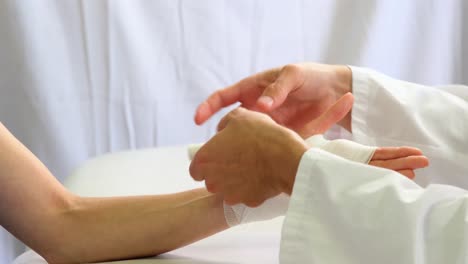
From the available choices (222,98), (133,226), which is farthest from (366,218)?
(222,98)

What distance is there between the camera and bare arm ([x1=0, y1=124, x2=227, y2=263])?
95 centimetres

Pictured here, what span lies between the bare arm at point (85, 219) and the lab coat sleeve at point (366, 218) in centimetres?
24

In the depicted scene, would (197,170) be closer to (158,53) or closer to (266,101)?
(266,101)

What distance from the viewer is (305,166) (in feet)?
2.55

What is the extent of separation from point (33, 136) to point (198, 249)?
932mm

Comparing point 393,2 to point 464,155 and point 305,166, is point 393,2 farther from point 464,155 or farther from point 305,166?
point 305,166

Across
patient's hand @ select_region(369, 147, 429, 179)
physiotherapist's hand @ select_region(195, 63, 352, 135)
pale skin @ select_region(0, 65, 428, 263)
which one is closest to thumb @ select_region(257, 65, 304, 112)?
physiotherapist's hand @ select_region(195, 63, 352, 135)

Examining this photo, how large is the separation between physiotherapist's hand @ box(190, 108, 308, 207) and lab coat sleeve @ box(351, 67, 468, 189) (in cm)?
39

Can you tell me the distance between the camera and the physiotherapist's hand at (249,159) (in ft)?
2.68

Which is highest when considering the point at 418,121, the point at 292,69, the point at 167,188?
the point at 292,69

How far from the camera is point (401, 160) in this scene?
86cm

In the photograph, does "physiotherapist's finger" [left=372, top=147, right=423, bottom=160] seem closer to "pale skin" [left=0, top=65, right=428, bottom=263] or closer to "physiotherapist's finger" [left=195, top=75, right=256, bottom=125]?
"pale skin" [left=0, top=65, right=428, bottom=263]

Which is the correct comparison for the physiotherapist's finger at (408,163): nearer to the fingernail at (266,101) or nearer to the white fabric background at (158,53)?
the fingernail at (266,101)

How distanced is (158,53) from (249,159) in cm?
99
